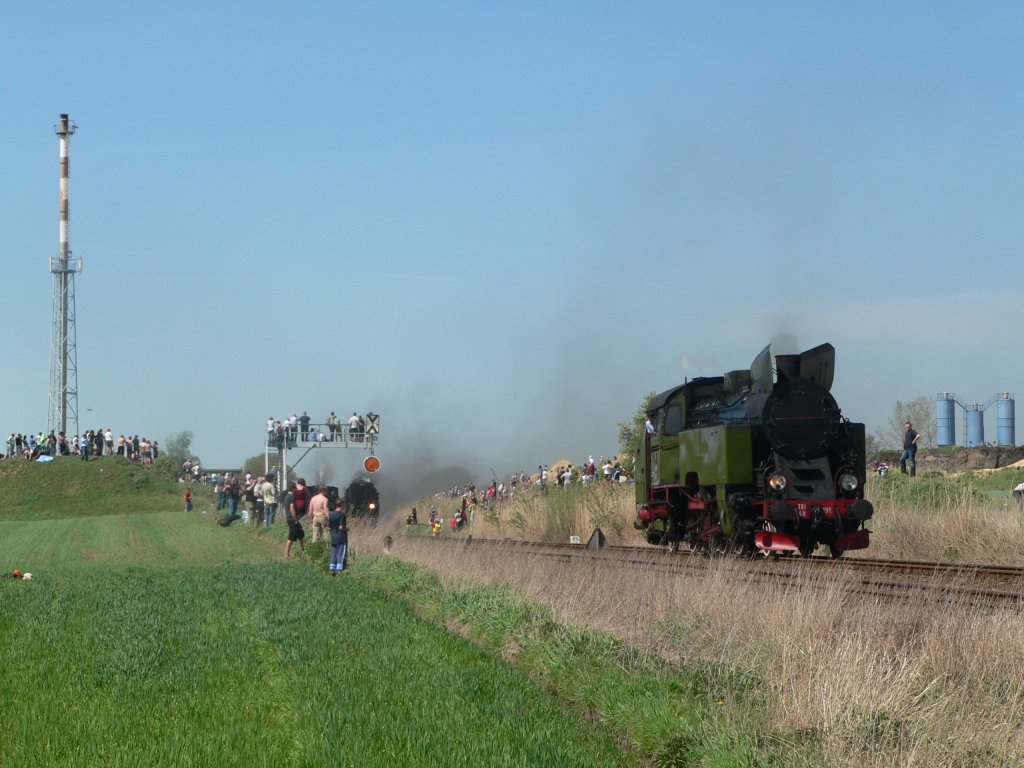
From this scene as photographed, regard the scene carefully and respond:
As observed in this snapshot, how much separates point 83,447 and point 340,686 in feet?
220

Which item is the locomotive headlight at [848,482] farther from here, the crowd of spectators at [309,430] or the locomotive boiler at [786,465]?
the crowd of spectators at [309,430]

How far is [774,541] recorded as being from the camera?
21578 mm

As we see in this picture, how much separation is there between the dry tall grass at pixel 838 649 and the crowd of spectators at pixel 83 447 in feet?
192

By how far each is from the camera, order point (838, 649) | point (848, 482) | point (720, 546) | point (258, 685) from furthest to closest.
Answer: point (720, 546)
point (848, 482)
point (258, 685)
point (838, 649)

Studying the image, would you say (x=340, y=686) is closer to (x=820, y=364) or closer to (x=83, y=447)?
(x=820, y=364)

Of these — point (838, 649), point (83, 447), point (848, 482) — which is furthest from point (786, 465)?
point (83, 447)

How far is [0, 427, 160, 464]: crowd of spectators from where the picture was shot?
73938 millimetres

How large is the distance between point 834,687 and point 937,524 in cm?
1646

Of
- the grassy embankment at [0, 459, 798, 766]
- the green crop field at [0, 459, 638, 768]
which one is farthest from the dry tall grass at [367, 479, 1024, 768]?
the green crop field at [0, 459, 638, 768]

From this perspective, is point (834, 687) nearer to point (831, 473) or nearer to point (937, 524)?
point (831, 473)

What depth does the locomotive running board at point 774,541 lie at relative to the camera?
2158 cm

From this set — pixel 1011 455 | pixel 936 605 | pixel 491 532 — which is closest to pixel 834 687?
pixel 936 605

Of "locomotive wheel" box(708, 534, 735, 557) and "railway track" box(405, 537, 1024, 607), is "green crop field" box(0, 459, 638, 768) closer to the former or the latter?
"railway track" box(405, 537, 1024, 607)

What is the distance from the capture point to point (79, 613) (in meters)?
17.5
